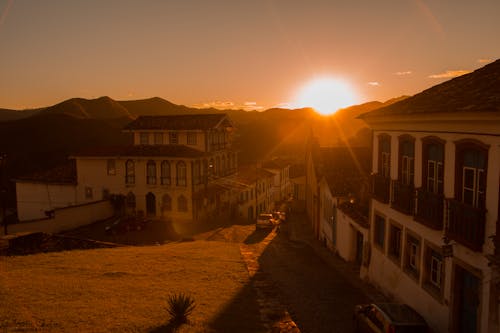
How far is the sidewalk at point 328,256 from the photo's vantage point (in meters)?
17.2

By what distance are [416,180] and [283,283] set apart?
7439 mm

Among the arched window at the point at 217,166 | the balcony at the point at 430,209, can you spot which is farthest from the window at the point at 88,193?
the balcony at the point at 430,209

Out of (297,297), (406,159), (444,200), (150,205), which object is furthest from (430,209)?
(150,205)

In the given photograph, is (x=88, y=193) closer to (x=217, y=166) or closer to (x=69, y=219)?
(x=69, y=219)

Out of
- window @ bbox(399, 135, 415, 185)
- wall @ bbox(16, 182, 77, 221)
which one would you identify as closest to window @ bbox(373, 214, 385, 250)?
window @ bbox(399, 135, 415, 185)

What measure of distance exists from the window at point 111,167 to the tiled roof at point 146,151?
78 centimetres

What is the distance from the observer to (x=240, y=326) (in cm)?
1109

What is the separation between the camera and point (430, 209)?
40.9 ft

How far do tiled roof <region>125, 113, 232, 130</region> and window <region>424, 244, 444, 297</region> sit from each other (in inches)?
1172

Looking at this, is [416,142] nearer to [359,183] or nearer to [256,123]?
[359,183]

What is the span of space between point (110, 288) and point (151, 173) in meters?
25.5

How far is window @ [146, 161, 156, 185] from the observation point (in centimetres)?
3791

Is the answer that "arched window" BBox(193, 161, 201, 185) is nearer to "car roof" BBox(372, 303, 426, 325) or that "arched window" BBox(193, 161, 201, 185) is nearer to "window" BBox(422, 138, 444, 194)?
"window" BBox(422, 138, 444, 194)

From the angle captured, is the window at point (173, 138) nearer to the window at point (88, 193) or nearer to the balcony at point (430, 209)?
the window at point (88, 193)
